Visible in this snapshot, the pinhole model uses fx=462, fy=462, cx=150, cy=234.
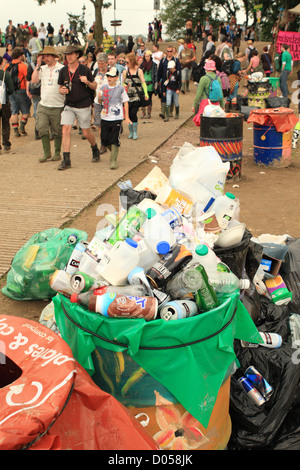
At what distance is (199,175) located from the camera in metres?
3.95

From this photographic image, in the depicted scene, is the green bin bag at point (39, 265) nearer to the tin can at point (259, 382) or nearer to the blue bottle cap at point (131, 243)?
the blue bottle cap at point (131, 243)

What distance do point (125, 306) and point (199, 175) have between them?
6.65 feet

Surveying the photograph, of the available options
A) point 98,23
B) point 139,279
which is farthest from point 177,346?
point 98,23

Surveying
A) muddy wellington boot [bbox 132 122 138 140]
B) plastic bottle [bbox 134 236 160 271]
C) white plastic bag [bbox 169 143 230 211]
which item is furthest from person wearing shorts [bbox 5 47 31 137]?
plastic bottle [bbox 134 236 160 271]

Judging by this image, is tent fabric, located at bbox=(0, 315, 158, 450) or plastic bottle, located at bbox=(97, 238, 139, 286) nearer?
tent fabric, located at bbox=(0, 315, 158, 450)

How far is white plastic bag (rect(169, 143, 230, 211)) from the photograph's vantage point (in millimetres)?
3717

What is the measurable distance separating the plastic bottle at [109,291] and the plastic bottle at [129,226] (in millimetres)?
440

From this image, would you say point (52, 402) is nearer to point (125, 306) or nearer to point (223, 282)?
point (125, 306)

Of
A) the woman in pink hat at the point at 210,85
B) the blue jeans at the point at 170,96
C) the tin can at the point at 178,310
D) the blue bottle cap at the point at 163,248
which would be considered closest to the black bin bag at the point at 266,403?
the tin can at the point at 178,310

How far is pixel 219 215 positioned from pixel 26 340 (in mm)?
1780

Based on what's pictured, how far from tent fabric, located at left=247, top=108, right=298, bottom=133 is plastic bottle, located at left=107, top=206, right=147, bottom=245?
592cm

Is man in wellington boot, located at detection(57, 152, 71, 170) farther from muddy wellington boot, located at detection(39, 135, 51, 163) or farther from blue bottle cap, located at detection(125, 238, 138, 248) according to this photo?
blue bottle cap, located at detection(125, 238, 138, 248)

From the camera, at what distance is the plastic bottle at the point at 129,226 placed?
278cm

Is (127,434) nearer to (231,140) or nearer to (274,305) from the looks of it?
(274,305)
